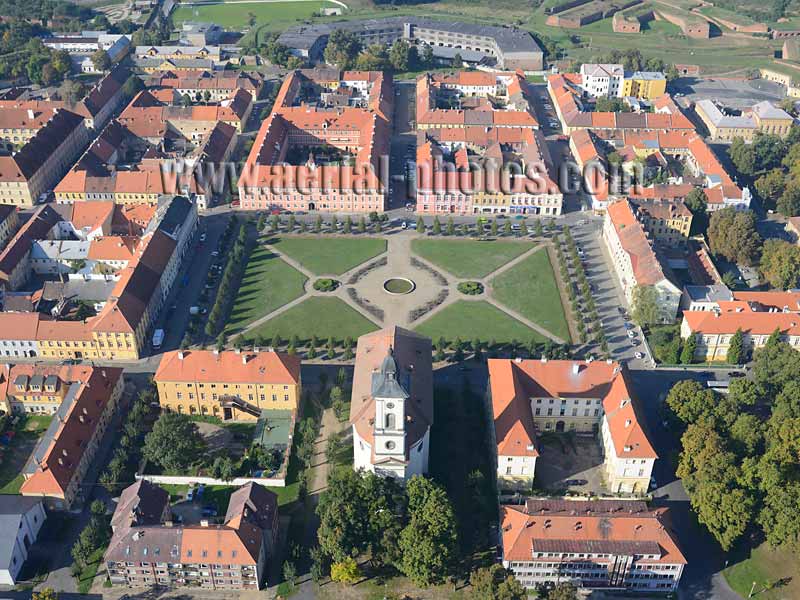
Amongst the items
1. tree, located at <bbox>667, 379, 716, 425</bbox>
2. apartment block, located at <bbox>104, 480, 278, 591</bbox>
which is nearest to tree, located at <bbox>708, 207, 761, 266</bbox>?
tree, located at <bbox>667, 379, 716, 425</bbox>

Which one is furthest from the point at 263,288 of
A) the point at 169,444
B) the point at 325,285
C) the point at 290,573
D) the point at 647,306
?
the point at 647,306

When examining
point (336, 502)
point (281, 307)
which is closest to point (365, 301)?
point (281, 307)

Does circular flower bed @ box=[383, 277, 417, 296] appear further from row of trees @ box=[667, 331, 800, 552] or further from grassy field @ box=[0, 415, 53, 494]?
grassy field @ box=[0, 415, 53, 494]

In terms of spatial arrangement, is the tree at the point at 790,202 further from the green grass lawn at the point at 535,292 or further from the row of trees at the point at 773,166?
the green grass lawn at the point at 535,292

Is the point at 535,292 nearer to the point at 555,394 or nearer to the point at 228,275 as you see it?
the point at 555,394

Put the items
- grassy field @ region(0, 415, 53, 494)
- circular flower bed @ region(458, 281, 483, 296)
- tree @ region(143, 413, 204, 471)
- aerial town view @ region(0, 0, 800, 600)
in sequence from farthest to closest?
circular flower bed @ region(458, 281, 483, 296) < grassy field @ region(0, 415, 53, 494) < tree @ region(143, 413, 204, 471) < aerial town view @ region(0, 0, 800, 600)

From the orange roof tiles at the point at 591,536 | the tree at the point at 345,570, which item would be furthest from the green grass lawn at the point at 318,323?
the orange roof tiles at the point at 591,536
